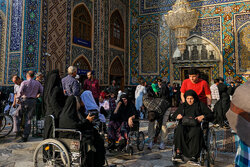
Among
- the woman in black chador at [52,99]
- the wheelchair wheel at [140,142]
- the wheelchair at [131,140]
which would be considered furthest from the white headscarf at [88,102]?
the woman in black chador at [52,99]

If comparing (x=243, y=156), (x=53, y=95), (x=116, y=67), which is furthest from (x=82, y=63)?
(x=243, y=156)

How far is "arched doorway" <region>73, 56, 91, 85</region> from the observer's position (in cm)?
905

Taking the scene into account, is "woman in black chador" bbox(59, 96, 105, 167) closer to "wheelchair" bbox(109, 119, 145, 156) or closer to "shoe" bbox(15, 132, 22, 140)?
"wheelchair" bbox(109, 119, 145, 156)

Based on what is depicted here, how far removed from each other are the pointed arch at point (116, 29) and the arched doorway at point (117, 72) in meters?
1.01

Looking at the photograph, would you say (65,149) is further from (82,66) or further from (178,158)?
(82,66)

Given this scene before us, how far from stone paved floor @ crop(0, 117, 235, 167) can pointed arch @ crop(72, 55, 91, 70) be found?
557cm

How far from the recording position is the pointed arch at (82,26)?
9047 millimetres

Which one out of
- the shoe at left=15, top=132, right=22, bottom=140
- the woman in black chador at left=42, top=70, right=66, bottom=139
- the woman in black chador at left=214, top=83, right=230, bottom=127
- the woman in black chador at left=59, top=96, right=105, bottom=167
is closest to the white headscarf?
the woman in black chador at left=42, top=70, right=66, bottom=139

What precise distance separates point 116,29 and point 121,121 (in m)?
9.34

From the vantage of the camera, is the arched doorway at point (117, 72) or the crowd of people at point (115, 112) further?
the arched doorway at point (117, 72)

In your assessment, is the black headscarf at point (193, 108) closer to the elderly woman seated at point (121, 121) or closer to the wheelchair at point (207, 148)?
the wheelchair at point (207, 148)

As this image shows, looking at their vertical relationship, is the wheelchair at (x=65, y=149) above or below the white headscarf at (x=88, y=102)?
below

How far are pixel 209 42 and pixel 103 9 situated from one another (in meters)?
5.78

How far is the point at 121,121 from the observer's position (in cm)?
351
